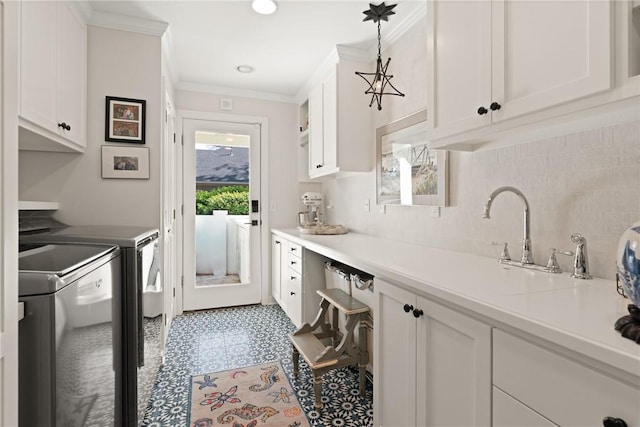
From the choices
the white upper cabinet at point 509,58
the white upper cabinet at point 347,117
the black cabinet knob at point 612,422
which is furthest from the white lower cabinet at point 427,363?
the white upper cabinet at point 347,117

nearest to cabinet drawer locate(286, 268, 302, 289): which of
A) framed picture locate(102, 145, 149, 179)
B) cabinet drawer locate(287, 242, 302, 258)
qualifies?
cabinet drawer locate(287, 242, 302, 258)

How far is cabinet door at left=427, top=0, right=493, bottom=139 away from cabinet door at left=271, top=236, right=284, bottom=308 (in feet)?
7.42

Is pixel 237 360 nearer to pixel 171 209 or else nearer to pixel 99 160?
pixel 171 209

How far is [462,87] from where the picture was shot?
53.5 inches

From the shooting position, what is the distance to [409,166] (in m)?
2.22

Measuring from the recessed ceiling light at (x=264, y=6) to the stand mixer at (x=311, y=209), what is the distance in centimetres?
183

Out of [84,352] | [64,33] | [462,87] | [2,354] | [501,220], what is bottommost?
[84,352]

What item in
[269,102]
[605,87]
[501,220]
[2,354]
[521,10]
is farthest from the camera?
[269,102]

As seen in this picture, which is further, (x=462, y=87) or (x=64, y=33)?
(x=64, y=33)

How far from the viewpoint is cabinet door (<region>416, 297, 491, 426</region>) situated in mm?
938

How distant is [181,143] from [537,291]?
341 cm

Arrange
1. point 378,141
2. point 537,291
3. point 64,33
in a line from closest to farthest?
point 537,291 < point 64,33 < point 378,141

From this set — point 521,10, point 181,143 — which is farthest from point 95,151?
point 521,10

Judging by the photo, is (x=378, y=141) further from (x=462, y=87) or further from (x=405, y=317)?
(x=405, y=317)
